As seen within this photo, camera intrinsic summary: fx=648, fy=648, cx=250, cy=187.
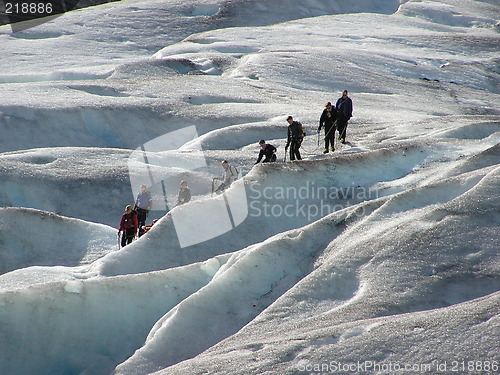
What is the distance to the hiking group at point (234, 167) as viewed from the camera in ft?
53.5

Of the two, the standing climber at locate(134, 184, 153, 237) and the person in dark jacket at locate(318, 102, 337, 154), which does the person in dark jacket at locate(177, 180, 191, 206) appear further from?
the person in dark jacket at locate(318, 102, 337, 154)

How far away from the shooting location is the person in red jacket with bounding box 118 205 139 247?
1619cm

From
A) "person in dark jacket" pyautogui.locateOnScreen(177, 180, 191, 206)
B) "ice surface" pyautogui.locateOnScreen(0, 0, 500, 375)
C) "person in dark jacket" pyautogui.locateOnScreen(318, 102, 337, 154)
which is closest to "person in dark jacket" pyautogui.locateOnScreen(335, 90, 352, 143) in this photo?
"person in dark jacket" pyautogui.locateOnScreen(318, 102, 337, 154)

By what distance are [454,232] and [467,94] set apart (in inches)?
1129

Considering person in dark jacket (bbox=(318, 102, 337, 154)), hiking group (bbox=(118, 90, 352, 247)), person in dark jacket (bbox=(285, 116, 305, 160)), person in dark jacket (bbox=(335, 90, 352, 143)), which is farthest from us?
person in dark jacket (bbox=(335, 90, 352, 143))

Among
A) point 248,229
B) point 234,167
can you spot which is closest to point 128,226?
point 248,229

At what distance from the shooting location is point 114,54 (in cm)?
4341

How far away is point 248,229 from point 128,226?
301 cm

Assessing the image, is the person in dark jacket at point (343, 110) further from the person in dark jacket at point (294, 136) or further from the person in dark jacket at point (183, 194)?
the person in dark jacket at point (183, 194)

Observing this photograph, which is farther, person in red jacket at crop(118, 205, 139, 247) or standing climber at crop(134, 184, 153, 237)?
standing climber at crop(134, 184, 153, 237)

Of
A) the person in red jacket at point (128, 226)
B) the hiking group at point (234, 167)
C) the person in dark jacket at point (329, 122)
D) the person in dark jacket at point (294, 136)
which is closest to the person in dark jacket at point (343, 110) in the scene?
the hiking group at point (234, 167)

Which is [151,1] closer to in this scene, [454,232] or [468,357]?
[454,232]

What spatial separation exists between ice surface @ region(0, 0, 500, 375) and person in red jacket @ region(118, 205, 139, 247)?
1.08 meters

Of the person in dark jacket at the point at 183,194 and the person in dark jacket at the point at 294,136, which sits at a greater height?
the person in dark jacket at the point at 294,136
